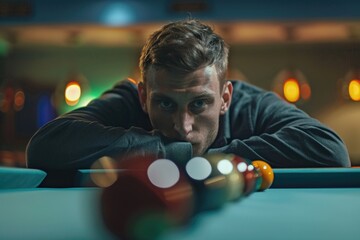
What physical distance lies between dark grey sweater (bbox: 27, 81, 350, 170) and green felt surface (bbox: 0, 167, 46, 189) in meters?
0.24

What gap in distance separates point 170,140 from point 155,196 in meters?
1.35

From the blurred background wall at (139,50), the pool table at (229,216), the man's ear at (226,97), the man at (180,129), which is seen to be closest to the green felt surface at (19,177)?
the pool table at (229,216)

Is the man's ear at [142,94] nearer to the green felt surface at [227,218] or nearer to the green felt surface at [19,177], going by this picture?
the green felt surface at [19,177]

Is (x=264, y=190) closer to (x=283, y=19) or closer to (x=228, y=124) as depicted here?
(x=228, y=124)

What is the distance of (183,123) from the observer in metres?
2.27

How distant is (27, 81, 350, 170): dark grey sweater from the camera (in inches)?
86.0

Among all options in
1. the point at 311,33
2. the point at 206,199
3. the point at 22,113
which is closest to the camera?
the point at 206,199

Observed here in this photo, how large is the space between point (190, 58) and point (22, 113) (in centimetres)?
517

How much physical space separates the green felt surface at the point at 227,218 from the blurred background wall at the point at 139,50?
140 inches

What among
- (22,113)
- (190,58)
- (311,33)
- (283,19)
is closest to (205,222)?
(190,58)

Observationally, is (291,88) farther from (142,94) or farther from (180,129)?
(180,129)

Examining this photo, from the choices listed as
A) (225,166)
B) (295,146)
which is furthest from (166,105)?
(225,166)

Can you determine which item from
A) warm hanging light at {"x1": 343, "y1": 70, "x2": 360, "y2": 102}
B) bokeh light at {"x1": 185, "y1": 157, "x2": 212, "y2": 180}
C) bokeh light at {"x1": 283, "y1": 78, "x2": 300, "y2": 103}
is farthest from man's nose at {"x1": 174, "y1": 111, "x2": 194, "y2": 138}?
warm hanging light at {"x1": 343, "y1": 70, "x2": 360, "y2": 102}

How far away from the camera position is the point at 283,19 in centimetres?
512
